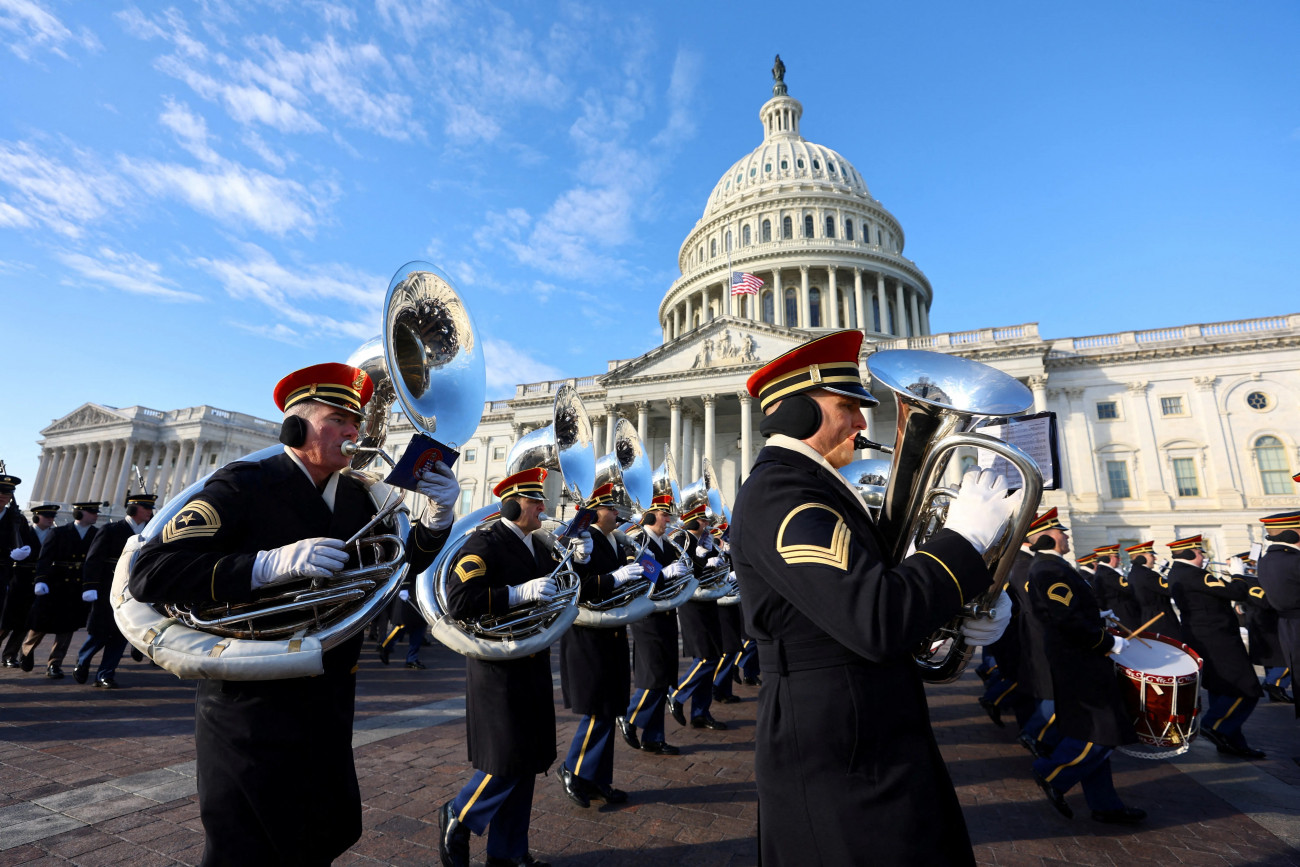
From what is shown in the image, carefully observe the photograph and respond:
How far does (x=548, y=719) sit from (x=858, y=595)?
2879mm

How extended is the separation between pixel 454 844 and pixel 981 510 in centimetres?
351

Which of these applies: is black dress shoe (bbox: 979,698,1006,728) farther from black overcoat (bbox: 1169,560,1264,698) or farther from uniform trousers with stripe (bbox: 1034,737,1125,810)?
uniform trousers with stripe (bbox: 1034,737,1125,810)

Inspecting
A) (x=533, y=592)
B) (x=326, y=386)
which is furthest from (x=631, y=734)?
(x=326, y=386)

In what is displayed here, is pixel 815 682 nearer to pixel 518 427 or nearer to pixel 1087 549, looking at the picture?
pixel 1087 549

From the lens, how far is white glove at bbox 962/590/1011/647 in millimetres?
2285

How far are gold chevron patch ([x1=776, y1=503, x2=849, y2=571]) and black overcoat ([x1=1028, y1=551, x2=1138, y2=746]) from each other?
14.1ft

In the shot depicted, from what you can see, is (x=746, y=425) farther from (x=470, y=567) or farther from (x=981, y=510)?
(x=981, y=510)

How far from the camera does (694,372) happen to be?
1715 inches

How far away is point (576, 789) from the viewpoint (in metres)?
4.88

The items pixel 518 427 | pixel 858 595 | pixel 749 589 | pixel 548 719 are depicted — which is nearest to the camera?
pixel 858 595

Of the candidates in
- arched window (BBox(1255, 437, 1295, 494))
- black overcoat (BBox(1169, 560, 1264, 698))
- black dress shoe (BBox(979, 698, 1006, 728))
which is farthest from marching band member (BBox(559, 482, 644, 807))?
arched window (BBox(1255, 437, 1295, 494))

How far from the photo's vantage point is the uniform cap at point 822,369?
2352mm

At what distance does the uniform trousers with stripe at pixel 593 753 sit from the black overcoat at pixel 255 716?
2561 millimetres

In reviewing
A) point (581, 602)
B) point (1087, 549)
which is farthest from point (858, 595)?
point (1087, 549)
